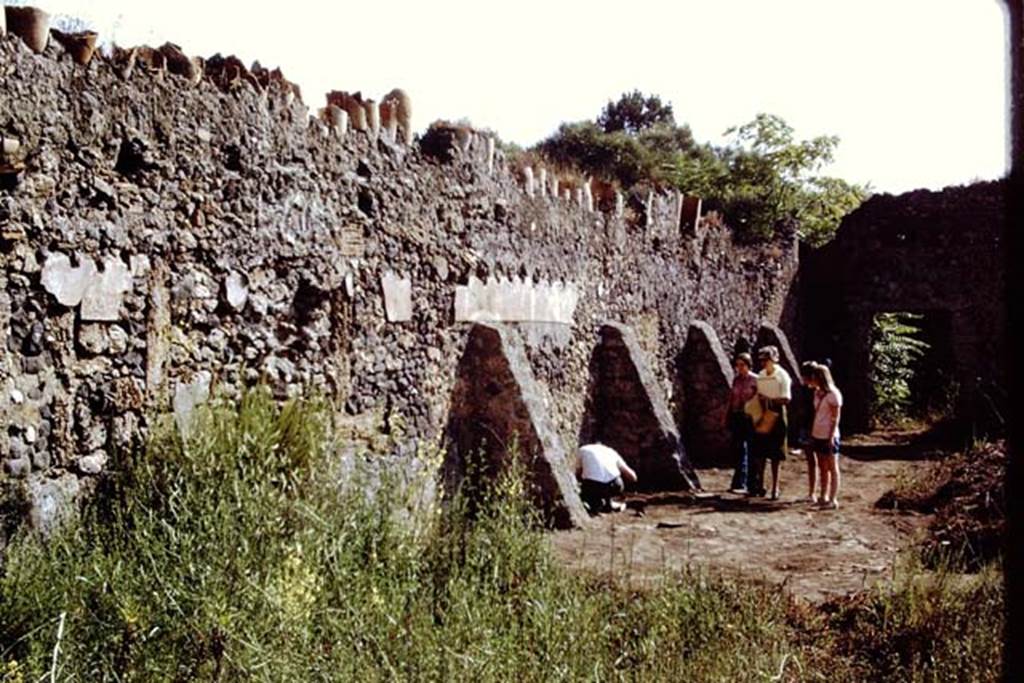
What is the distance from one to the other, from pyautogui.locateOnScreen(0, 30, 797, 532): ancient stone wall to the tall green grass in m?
0.39

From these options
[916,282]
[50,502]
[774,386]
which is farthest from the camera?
[916,282]

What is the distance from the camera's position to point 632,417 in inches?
427

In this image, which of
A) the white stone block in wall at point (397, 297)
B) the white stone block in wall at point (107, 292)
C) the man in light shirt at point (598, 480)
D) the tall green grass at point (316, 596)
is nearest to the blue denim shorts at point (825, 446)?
the man in light shirt at point (598, 480)

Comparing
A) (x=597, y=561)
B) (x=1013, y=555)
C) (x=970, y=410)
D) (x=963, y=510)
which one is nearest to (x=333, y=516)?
(x=597, y=561)

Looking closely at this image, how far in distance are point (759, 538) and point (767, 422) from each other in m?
2.27

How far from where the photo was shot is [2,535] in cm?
440

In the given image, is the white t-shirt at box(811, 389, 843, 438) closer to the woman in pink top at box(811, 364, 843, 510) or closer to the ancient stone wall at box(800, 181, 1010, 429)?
the woman in pink top at box(811, 364, 843, 510)

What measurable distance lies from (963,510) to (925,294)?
9.17 m

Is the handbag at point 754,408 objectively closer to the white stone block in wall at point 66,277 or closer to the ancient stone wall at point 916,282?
the ancient stone wall at point 916,282

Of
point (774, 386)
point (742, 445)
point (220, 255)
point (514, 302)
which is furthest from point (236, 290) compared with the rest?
point (742, 445)

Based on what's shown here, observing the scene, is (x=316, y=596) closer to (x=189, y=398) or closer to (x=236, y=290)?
(x=189, y=398)

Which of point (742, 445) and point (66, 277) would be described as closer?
point (66, 277)

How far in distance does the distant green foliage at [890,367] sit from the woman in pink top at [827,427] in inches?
296

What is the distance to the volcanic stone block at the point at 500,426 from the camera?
318 inches
